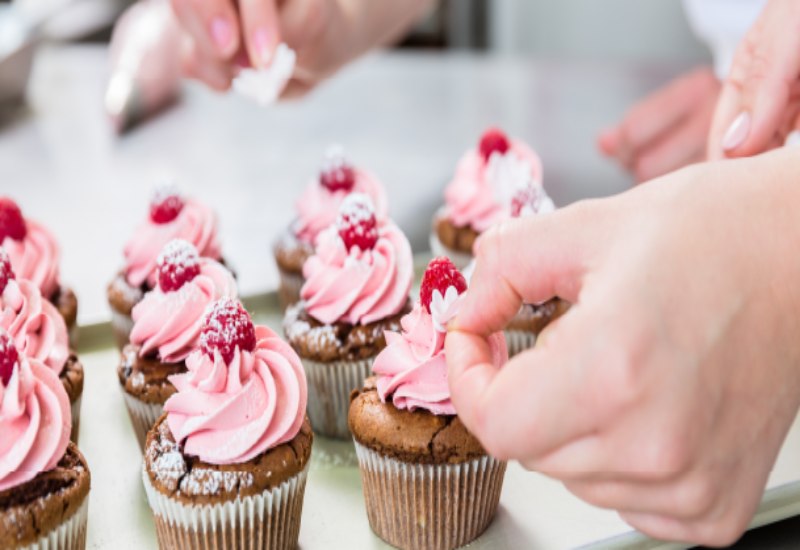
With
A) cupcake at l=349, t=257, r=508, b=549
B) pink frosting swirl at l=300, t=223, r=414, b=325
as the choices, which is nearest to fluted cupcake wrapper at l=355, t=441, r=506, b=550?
cupcake at l=349, t=257, r=508, b=549

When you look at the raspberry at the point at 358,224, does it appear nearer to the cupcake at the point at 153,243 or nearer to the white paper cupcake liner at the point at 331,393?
the white paper cupcake liner at the point at 331,393

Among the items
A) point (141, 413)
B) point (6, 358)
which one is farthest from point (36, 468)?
point (141, 413)

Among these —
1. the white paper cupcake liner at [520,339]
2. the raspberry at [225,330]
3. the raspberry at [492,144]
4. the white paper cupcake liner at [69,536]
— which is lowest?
the white paper cupcake liner at [520,339]

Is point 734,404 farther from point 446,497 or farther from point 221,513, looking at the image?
point 221,513

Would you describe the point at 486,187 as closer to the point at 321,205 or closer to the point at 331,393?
the point at 321,205

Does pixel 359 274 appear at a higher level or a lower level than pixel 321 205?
higher

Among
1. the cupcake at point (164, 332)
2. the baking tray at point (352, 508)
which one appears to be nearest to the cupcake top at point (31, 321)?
the cupcake at point (164, 332)
